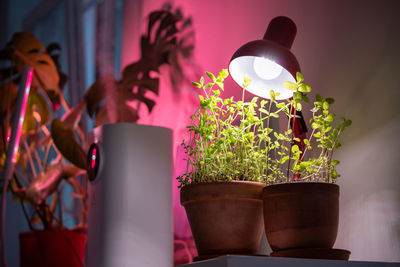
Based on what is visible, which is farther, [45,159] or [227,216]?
[45,159]

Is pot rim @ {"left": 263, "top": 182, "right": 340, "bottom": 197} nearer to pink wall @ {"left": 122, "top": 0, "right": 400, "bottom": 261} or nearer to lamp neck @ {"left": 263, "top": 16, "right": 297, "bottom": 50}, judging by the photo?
pink wall @ {"left": 122, "top": 0, "right": 400, "bottom": 261}

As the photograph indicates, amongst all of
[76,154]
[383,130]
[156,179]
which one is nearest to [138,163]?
[156,179]

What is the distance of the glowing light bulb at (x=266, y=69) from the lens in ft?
3.63

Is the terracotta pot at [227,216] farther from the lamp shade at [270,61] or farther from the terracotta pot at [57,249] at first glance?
the terracotta pot at [57,249]

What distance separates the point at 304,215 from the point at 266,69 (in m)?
0.42

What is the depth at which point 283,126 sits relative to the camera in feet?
4.26

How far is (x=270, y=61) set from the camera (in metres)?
1.10

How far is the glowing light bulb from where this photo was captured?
111 centimetres

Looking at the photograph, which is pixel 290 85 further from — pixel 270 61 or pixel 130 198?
pixel 130 198

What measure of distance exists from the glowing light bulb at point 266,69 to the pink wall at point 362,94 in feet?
0.55

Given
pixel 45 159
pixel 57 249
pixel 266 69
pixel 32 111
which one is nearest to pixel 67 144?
pixel 57 249

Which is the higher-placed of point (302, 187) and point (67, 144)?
point (67, 144)

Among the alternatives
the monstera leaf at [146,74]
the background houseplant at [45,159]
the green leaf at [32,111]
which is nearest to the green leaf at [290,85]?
the monstera leaf at [146,74]

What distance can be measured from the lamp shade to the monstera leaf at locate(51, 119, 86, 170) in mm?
956
